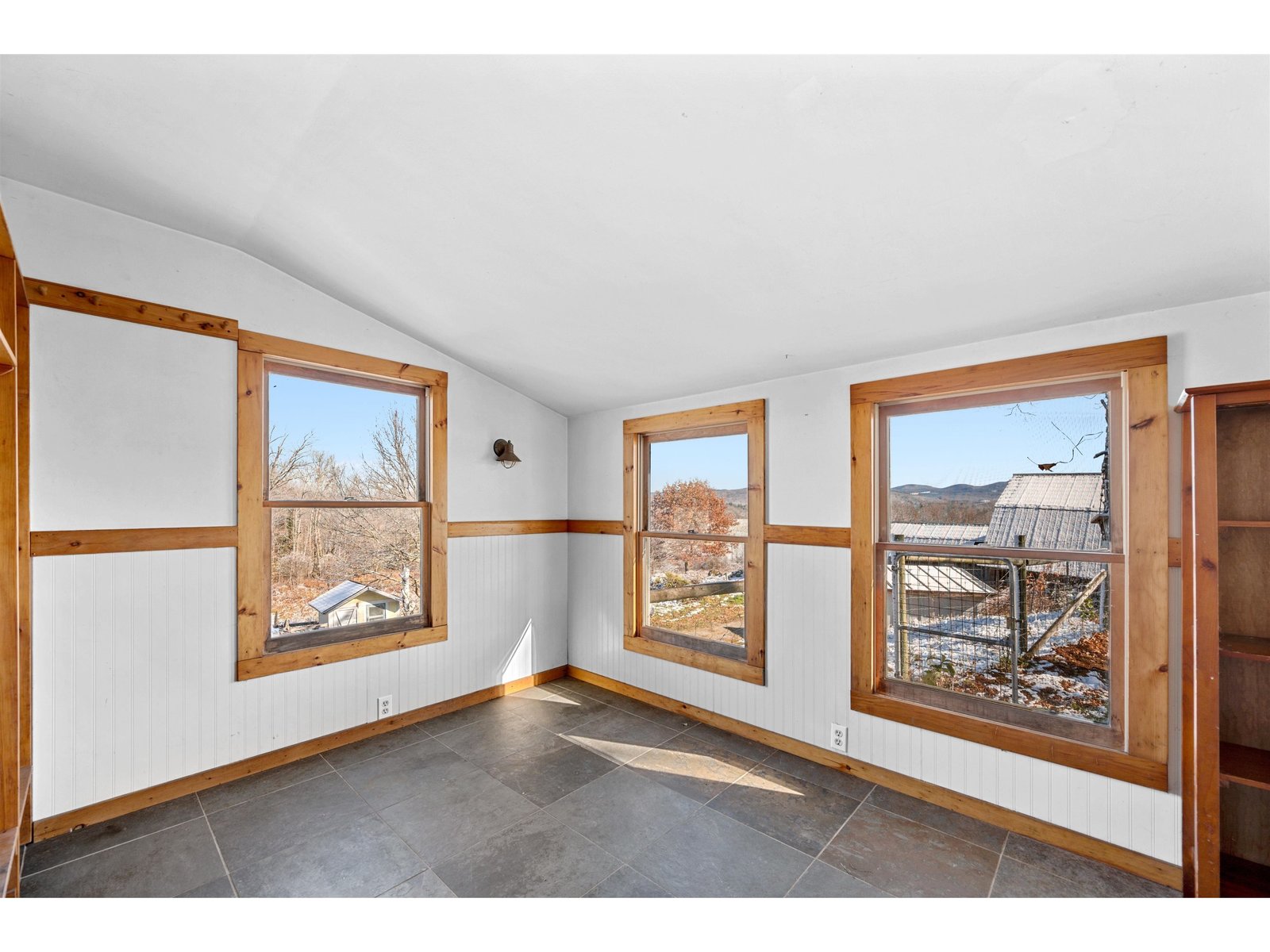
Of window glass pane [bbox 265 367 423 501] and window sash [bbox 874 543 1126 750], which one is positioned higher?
window glass pane [bbox 265 367 423 501]

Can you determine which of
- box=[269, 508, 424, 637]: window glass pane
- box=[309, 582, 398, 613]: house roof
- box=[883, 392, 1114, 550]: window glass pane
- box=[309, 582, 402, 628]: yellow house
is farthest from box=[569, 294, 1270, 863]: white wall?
box=[309, 582, 398, 613]: house roof

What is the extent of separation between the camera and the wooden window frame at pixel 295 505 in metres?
2.88

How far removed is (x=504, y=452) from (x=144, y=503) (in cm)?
195

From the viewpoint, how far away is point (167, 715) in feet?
8.64

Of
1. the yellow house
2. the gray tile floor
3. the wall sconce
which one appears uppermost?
the wall sconce

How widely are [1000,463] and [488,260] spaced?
2.52m

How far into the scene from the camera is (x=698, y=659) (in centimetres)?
361

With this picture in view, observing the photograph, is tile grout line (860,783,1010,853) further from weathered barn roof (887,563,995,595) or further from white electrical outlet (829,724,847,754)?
weathered barn roof (887,563,995,595)

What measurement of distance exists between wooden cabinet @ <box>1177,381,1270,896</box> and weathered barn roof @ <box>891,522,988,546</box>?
0.78 m

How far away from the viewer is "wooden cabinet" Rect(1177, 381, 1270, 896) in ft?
5.65

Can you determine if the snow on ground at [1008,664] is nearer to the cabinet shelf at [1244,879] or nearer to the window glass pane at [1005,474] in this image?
the window glass pane at [1005,474]

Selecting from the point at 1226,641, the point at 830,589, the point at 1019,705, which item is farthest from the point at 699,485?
the point at 1226,641
